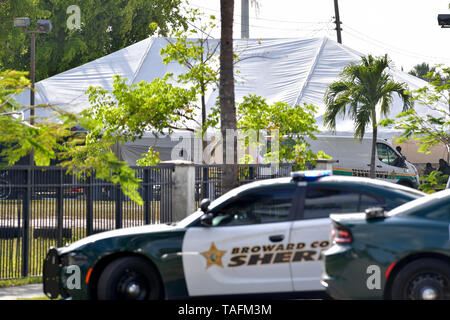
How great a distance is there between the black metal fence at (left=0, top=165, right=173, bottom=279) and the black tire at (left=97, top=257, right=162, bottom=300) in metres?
4.32

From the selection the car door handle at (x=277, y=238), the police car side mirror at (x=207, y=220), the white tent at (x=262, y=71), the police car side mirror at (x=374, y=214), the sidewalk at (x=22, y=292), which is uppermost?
the white tent at (x=262, y=71)

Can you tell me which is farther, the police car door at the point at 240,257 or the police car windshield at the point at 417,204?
the police car door at the point at 240,257

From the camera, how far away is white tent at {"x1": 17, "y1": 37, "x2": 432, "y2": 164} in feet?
98.1

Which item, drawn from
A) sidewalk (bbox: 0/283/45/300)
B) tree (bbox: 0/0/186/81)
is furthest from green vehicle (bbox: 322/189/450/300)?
tree (bbox: 0/0/186/81)

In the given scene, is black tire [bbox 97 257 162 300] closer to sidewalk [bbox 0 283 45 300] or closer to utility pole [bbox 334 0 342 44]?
sidewalk [bbox 0 283 45 300]

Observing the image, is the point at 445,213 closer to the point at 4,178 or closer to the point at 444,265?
the point at 444,265

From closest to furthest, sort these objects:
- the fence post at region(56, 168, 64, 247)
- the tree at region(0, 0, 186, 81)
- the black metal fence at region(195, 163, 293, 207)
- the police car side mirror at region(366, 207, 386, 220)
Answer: the police car side mirror at region(366, 207, 386, 220) → the fence post at region(56, 168, 64, 247) → the black metal fence at region(195, 163, 293, 207) → the tree at region(0, 0, 186, 81)

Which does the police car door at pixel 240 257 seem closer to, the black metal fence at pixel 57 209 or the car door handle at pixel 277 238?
the car door handle at pixel 277 238

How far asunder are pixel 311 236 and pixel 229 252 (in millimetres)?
920

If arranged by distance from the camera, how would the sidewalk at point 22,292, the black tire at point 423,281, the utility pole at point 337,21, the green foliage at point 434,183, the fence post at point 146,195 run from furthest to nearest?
1. the utility pole at point 337,21
2. the green foliage at point 434,183
3. the fence post at point 146,195
4. the sidewalk at point 22,292
5. the black tire at point 423,281

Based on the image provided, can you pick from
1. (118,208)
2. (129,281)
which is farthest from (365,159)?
(129,281)

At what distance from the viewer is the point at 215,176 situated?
632 inches

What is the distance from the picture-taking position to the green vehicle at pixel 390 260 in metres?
7.51

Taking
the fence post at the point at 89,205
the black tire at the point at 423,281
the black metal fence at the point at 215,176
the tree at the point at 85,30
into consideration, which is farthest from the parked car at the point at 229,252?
the tree at the point at 85,30
